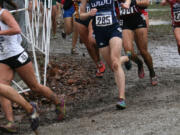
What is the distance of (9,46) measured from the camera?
5988 mm

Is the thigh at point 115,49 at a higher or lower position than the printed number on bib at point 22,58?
lower

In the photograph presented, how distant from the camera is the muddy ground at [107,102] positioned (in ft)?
18.8

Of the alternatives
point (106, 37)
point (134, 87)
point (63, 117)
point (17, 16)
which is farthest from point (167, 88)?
point (17, 16)

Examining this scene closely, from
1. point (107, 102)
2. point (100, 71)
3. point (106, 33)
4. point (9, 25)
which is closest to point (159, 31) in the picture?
point (100, 71)

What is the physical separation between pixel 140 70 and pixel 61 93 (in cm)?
160

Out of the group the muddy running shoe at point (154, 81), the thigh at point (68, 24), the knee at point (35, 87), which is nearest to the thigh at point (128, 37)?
the muddy running shoe at point (154, 81)

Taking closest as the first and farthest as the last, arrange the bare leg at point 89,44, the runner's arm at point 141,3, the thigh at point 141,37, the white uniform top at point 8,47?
the white uniform top at point 8,47, the runner's arm at point 141,3, the thigh at point 141,37, the bare leg at point 89,44

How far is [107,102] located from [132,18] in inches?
65.9

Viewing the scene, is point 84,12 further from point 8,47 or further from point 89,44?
point 89,44

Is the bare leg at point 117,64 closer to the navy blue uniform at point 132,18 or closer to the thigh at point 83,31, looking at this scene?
the navy blue uniform at point 132,18

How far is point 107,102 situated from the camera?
765cm

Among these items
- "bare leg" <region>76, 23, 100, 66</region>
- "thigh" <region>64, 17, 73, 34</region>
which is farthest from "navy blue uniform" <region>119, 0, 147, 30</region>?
"thigh" <region>64, 17, 73, 34</region>

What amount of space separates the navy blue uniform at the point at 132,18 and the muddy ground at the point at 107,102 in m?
1.09

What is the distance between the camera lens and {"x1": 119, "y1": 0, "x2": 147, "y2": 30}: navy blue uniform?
843 centimetres
